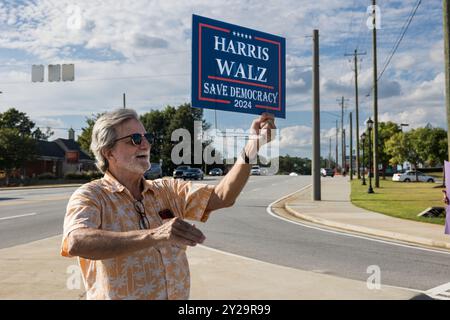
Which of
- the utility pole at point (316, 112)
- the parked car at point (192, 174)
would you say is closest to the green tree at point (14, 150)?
the parked car at point (192, 174)

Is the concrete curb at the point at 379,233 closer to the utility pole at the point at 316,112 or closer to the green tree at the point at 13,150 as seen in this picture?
the utility pole at the point at 316,112

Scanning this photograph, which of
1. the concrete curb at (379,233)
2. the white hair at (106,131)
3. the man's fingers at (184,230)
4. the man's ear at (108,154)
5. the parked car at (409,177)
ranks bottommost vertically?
the concrete curb at (379,233)

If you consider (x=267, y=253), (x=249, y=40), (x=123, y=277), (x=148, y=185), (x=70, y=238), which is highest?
(x=249, y=40)

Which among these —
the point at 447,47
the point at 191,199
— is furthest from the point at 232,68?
the point at 447,47

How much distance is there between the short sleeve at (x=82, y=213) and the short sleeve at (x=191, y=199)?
0.66 metres

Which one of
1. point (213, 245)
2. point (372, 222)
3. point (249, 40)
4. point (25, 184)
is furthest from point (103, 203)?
point (25, 184)

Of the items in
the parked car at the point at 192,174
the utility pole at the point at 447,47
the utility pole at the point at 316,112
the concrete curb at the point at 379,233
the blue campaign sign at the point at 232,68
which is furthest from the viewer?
the parked car at the point at 192,174

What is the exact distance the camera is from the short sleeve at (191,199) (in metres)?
3.08

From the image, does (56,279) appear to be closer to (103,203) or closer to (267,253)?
(267,253)

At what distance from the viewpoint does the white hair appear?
→ 270cm

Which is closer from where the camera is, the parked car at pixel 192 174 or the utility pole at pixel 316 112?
the utility pole at pixel 316 112

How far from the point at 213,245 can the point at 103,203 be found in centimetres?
832

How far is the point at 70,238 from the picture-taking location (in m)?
2.23

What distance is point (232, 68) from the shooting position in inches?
169
